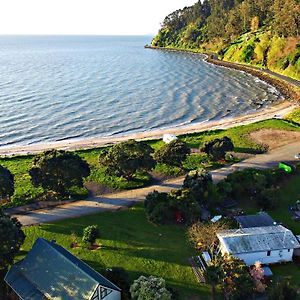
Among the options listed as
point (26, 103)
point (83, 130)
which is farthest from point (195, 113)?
point (26, 103)

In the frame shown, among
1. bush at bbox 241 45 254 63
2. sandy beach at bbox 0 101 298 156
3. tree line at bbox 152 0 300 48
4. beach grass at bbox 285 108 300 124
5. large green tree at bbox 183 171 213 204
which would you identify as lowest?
sandy beach at bbox 0 101 298 156

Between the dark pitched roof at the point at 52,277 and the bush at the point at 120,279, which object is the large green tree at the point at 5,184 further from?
the bush at the point at 120,279

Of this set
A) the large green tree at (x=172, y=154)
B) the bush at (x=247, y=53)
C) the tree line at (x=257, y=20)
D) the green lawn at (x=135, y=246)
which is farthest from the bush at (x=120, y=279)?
the bush at (x=247, y=53)

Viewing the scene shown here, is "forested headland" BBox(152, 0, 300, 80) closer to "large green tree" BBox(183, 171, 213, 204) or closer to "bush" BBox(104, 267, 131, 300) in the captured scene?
"large green tree" BBox(183, 171, 213, 204)

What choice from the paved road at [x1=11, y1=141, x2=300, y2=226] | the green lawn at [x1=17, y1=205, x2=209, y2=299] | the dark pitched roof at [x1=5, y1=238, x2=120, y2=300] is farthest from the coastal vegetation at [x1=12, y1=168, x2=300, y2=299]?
the dark pitched roof at [x1=5, y1=238, x2=120, y2=300]

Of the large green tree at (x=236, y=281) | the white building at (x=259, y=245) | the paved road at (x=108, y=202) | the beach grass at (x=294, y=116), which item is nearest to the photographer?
the large green tree at (x=236, y=281)
